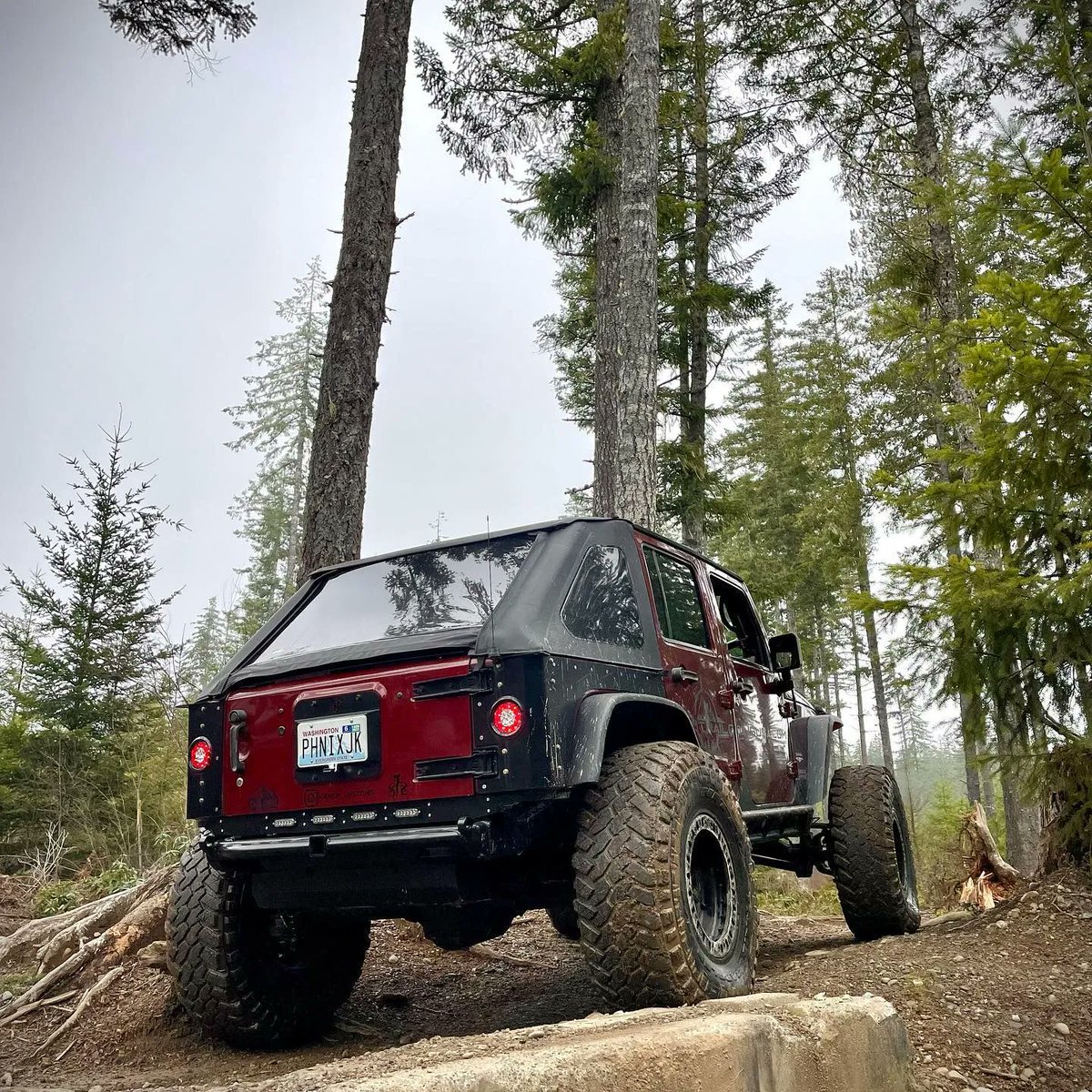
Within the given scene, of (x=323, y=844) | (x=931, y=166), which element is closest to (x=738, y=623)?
(x=323, y=844)

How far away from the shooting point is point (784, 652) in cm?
598

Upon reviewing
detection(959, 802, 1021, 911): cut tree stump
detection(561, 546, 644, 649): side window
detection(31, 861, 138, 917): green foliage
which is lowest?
detection(959, 802, 1021, 911): cut tree stump

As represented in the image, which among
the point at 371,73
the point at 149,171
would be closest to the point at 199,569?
the point at 149,171

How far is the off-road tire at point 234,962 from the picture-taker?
3.76 m

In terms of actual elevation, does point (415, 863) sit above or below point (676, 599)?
below

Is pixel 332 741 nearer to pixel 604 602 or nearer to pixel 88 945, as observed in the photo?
pixel 604 602

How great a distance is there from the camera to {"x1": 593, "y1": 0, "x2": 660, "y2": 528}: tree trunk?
7.89 metres

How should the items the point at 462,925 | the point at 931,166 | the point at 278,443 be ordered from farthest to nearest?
the point at 278,443, the point at 931,166, the point at 462,925

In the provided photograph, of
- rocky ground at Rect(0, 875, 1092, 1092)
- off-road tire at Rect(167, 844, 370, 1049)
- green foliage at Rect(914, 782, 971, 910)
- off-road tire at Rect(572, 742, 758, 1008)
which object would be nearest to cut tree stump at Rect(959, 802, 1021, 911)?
green foliage at Rect(914, 782, 971, 910)

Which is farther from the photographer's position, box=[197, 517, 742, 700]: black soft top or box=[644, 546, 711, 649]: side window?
box=[644, 546, 711, 649]: side window

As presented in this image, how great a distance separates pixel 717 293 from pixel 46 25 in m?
10.8

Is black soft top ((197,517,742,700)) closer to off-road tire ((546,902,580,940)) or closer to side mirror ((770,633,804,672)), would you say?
off-road tire ((546,902,580,940))

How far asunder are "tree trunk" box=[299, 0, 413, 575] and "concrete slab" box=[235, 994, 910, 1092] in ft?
15.4

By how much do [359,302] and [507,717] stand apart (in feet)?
16.8
